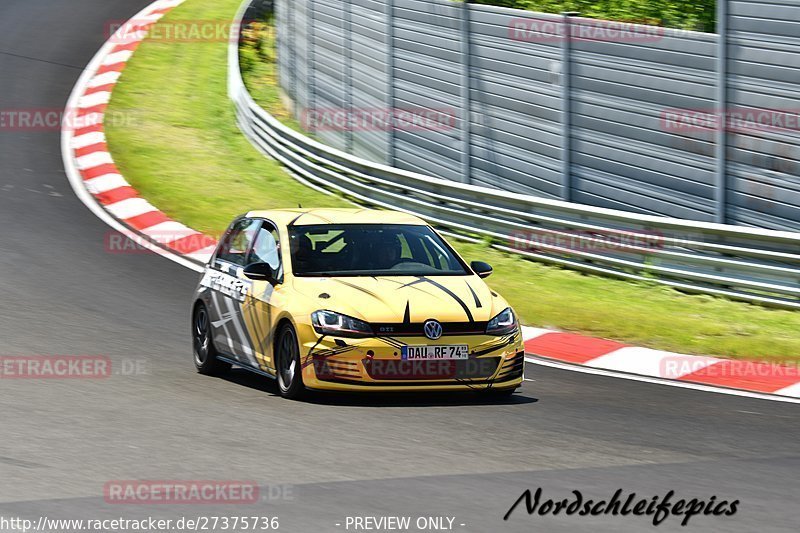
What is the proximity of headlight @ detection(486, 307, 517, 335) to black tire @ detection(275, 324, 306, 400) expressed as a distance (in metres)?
1.44

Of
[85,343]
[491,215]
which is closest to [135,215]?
[491,215]

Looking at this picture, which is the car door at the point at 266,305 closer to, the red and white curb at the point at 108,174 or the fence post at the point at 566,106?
the red and white curb at the point at 108,174

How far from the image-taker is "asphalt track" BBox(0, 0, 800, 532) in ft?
23.8

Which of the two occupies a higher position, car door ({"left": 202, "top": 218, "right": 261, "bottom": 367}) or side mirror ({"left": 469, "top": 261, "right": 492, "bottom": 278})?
side mirror ({"left": 469, "top": 261, "right": 492, "bottom": 278})

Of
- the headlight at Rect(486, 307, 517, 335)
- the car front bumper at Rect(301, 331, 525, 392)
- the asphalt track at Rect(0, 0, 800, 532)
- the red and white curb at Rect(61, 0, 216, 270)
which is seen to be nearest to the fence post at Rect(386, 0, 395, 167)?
the red and white curb at Rect(61, 0, 216, 270)

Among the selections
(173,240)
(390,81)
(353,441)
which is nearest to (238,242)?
(353,441)

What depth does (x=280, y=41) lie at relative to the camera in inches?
1146

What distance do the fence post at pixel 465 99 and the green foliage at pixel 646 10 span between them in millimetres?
2240

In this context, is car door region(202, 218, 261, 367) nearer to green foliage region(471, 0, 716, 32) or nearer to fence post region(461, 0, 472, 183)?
fence post region(461, 0, 472, 183)

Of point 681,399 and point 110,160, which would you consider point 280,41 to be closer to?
point 110,160

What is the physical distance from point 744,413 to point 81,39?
2468cm

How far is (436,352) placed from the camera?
10.3m

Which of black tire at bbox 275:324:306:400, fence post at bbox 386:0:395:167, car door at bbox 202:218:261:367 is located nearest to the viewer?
black tire at bbox 275:324:306:400

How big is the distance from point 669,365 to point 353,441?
4.55 metres
